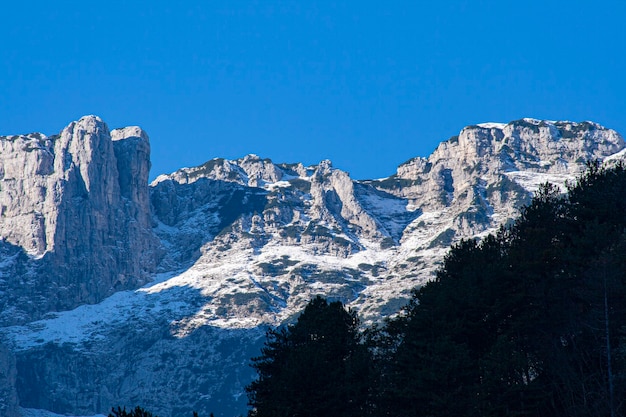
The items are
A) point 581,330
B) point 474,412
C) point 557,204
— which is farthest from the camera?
point 557,204

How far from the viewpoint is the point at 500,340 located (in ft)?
264

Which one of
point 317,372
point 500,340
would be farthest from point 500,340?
point 317,372

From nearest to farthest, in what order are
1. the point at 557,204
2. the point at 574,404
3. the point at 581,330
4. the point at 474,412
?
the point at 574,404, the point at 474,412, the point at 581,330, the point at 557,204

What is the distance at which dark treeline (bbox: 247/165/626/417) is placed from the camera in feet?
253

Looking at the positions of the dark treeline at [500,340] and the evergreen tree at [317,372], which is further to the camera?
the evergreen tree at [317,372]

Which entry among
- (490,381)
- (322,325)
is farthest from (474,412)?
(322,325)

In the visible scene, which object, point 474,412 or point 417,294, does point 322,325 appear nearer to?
point 417,294

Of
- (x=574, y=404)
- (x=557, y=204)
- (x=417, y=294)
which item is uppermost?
(x=557, y=204)

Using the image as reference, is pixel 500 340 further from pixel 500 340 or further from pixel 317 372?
pixel 317 372

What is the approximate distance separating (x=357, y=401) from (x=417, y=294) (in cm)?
1876

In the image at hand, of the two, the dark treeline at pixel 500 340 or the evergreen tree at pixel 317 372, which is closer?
the dark treeline at pixel 500 340

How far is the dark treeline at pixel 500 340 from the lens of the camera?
253 feet

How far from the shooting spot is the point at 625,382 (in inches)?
2788

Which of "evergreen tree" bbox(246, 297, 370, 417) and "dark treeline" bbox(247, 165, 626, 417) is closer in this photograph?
"dark treeline" bbox(247, 165, 626, 417)
